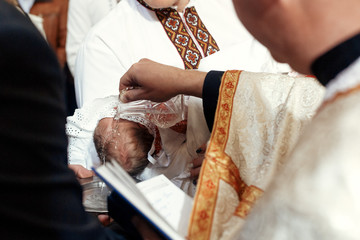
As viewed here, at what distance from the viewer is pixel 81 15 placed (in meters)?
2.46

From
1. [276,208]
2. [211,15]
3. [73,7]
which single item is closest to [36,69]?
[276,208]

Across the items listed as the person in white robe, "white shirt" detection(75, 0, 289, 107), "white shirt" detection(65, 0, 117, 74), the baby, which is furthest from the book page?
"white shirt" detection(65, 0, 117, 74)

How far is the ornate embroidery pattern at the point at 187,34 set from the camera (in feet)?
6.10

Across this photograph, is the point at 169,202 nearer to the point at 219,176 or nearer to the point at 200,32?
the point at 219,176

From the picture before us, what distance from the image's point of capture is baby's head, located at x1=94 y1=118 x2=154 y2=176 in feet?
4.57

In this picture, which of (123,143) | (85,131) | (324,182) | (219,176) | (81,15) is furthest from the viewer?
(81,15)

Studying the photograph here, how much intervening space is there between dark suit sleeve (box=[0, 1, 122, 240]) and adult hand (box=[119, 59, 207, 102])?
0.67m

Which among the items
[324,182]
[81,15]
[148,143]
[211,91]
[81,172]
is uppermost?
[324,182]

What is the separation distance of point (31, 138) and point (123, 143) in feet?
2.83

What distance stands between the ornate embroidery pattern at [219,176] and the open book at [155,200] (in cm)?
3

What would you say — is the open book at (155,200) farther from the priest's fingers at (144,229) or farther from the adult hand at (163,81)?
the adult hand at (163,81)

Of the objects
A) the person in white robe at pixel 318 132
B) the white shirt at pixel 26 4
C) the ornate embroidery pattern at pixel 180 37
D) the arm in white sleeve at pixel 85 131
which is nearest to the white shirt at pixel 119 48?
the ornate embroidery pattern at pixel 180 37

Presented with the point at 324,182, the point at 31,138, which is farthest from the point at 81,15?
the point at 324,182

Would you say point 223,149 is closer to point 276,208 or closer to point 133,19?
point 276,208
